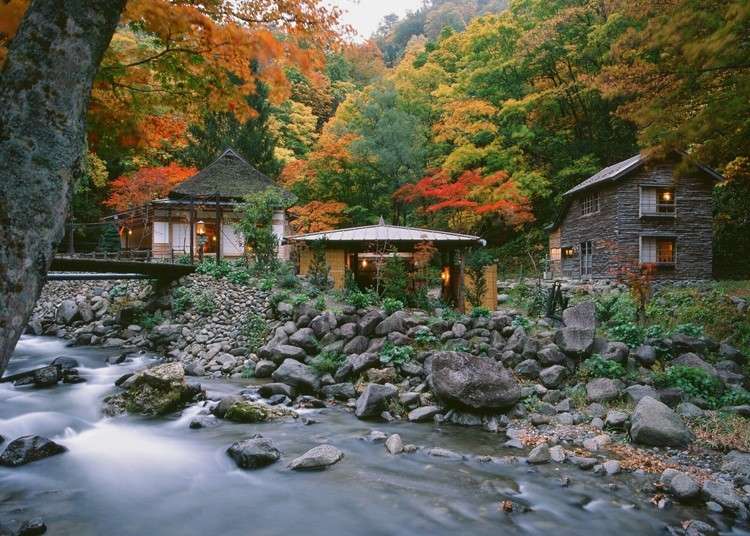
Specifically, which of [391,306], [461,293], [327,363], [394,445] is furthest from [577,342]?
[461,293]

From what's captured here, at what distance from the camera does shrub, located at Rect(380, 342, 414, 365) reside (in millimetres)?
10055

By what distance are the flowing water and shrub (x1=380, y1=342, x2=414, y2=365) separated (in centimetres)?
224

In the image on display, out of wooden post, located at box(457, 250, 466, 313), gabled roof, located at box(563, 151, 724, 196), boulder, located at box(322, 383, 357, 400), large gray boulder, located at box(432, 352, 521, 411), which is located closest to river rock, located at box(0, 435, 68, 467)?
boulder, located at box(322, 383, 357, 400)

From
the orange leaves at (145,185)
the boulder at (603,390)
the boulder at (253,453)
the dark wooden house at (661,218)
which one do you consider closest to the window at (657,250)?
the dark wooden house at (661,218)

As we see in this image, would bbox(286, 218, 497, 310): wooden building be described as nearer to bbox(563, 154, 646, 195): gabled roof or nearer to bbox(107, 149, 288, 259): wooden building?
bbox(107, 149, 288, 259): wooden building

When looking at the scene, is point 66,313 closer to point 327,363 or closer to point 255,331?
point 255,331

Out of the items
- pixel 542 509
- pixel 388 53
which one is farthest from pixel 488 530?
pixel 388 53

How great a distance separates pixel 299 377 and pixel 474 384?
3948mm

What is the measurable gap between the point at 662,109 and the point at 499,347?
593 centimetres

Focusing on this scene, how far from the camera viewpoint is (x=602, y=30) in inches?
911

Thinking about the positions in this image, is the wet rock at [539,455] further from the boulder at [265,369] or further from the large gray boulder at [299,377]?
the boulder at [265,369]

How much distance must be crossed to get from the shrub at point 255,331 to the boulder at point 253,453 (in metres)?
6.19

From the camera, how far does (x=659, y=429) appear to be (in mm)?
6715

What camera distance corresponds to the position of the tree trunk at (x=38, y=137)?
2.54 meters
